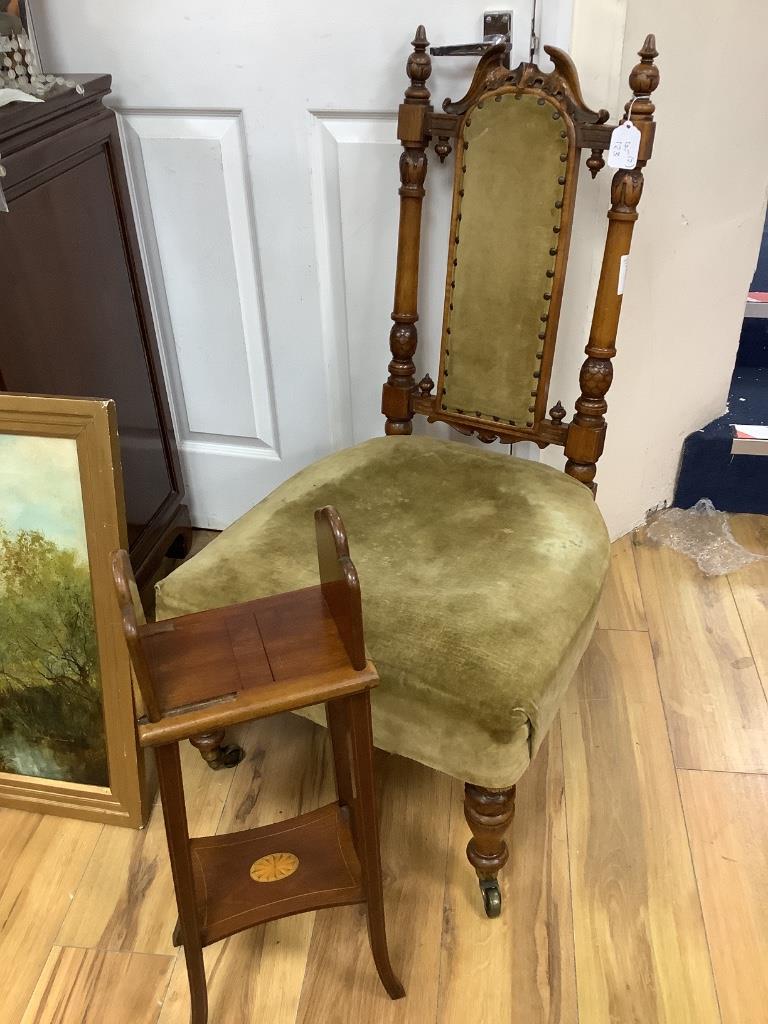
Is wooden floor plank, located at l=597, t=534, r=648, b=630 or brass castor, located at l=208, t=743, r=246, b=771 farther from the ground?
brass castor, located at l=208, t=743, r=246, b=771

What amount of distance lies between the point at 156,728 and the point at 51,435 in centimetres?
51

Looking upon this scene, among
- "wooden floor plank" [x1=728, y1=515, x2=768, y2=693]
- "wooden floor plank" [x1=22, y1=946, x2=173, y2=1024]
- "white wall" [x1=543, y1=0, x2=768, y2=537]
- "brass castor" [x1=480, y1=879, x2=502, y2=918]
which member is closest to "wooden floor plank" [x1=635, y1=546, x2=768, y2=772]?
"wooden floor plank" [x1=728, y1=515, x2=768, y2=693]

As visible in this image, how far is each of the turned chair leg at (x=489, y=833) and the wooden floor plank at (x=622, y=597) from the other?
0.64 meters

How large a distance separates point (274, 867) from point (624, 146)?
3.43ft

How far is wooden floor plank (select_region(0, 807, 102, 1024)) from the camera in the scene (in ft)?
3.78

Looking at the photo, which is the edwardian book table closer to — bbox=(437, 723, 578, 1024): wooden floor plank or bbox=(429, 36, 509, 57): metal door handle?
bbox=(437, 723, 578, 1024): wooden floor plank

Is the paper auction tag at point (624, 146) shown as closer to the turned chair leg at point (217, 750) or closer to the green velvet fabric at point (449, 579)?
the green velvet fabric at point (449, 579)

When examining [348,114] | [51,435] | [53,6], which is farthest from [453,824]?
[53,6]

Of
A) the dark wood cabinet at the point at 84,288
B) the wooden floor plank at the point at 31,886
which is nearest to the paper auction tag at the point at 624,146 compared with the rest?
the dark wood cabinet at the point at 84,288

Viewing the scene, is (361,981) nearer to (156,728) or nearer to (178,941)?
(178,941)

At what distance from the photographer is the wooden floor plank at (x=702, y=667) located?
57.0 inches

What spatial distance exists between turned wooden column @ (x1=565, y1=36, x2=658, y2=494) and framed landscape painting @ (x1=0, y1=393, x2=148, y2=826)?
68 centimetres

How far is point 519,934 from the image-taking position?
1.19 meters

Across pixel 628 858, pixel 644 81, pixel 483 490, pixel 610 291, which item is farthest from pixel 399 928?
pixel 644 81
